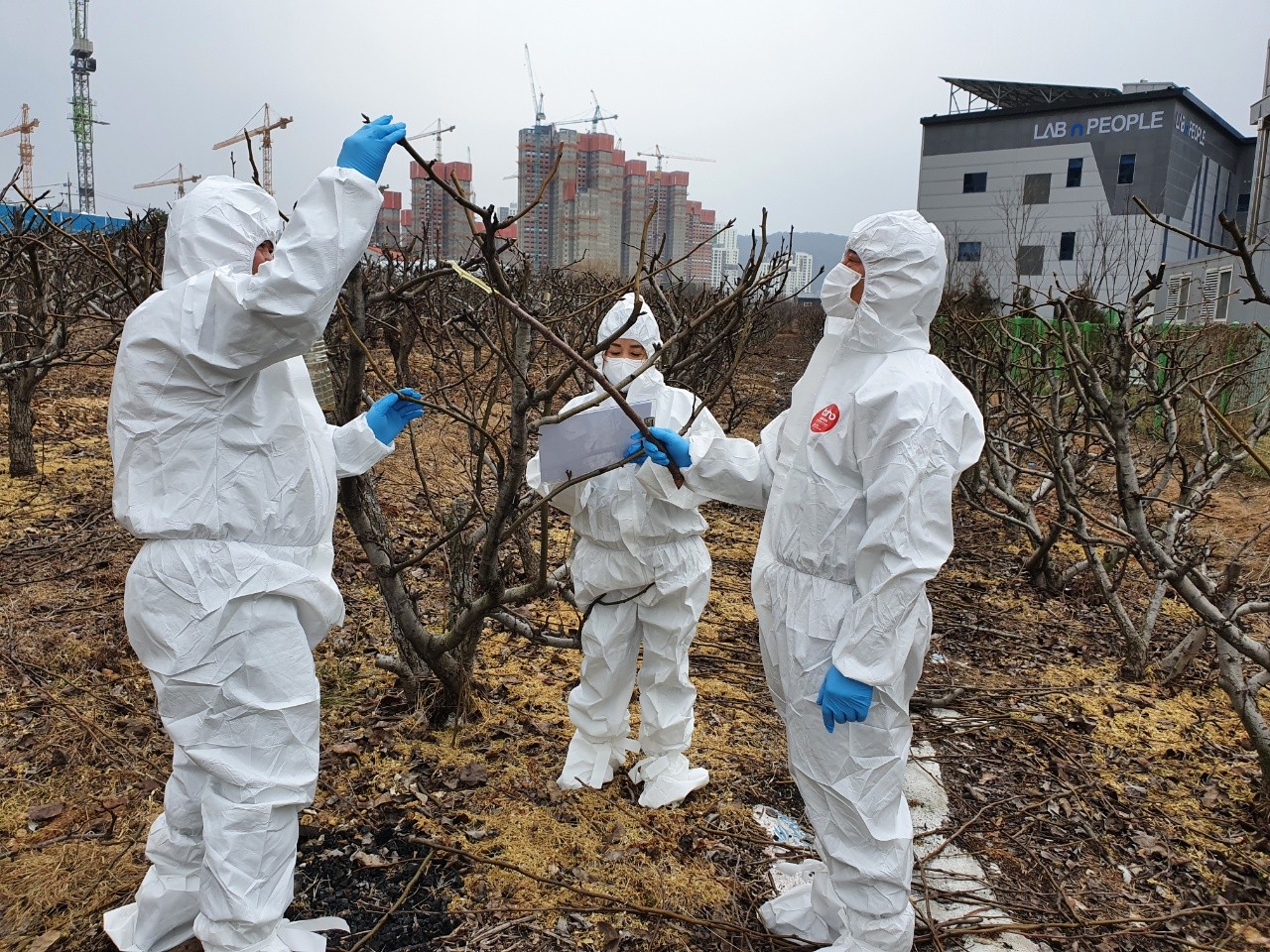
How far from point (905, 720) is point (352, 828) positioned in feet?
6.16

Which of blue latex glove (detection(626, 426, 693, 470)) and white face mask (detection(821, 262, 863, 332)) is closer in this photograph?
white face mask (detection(821, 262, 863, 332))

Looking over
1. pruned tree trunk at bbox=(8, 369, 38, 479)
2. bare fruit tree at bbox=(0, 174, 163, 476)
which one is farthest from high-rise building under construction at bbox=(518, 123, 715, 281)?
pruned tree trunk at bbox=(8, 369, 38, 479)

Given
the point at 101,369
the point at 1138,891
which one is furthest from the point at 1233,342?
the point at 101,369

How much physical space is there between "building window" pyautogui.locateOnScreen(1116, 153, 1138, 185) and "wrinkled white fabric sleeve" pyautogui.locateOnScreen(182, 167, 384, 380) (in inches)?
1358

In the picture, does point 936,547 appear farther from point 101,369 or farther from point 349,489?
point 101,369

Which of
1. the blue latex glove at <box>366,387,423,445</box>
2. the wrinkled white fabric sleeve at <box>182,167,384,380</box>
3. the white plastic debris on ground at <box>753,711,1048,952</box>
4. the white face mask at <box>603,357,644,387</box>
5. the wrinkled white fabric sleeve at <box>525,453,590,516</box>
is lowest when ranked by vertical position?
the white plastic debris on ground at <box>753,711,1048,952</box>

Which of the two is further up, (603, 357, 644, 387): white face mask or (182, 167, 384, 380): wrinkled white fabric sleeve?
(182, 167, 384, 380): wrinkled white fabric sleeve

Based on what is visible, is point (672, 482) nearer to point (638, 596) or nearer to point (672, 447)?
point (672, 447)

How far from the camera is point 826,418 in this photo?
7.13 feet

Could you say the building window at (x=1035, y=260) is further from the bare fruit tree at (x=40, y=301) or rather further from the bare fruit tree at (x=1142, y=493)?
the bare fruit tree at (x=40, y=301)

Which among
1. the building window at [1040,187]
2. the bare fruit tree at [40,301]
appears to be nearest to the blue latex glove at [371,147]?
the bare fruit tree at [40,301]

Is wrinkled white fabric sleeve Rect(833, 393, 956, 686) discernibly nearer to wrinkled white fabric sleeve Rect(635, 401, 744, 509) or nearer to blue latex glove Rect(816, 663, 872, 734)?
blue latex glove Rect(816, 663, 872, 734)

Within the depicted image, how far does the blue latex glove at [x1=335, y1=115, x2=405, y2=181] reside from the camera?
1.86 metres

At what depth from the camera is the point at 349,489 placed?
Answer: 289cm
